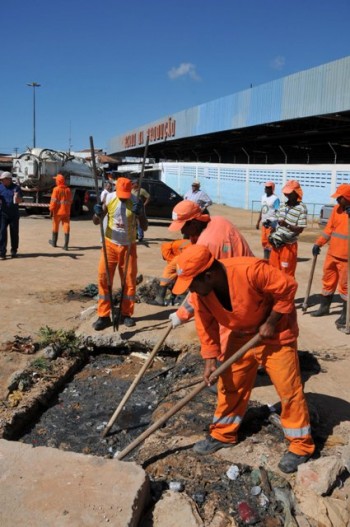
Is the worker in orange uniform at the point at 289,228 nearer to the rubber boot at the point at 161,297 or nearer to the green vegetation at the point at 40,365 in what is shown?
the rubber boot at the point at 161,297

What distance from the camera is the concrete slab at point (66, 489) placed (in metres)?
2.46

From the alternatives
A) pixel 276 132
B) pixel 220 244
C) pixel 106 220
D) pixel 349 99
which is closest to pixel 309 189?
pixel 349 99

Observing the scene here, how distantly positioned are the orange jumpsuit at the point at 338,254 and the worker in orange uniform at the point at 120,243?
242 centimetres

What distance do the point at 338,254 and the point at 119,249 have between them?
269 cm

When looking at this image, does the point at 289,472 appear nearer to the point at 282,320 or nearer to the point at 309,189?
the point at 282,320

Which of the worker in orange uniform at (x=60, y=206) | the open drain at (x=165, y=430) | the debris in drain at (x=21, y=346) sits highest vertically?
the worker in orange uniform at (x=60, y=206)

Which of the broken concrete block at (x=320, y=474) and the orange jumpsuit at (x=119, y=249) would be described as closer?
the broken concrete block at (x=320, y=474)

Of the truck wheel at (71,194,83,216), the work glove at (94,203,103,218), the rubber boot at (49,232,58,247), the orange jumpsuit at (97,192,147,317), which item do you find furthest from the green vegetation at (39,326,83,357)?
the truck wheel at (71,194,83,216)

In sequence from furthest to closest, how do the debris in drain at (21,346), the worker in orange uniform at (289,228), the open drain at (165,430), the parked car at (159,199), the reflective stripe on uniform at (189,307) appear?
1. the parked car at (159,199)
2. the worker in orange uniform at (289,228)
3. the debris in drain at (21,346)
4. the reflective stripe on uniform at (189,307)
5. the open drain at (165,430)

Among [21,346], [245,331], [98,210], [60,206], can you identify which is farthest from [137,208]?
[60,206]

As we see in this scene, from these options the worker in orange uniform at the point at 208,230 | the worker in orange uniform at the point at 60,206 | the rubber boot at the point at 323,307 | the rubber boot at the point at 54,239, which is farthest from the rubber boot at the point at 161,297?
the rubber boot at the point at 54,239

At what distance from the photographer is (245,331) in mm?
3121

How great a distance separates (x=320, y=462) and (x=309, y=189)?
61.0 ft

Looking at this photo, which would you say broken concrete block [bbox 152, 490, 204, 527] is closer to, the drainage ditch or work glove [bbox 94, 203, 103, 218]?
the drainage ditch
